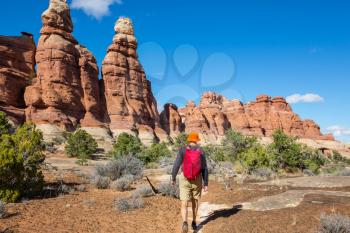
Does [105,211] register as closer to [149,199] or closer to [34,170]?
[149,199]

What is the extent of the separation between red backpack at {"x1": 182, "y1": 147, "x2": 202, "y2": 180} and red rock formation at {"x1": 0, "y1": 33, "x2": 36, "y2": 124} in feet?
153

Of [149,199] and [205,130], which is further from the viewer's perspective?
[205,130]

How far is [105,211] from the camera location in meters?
8.53

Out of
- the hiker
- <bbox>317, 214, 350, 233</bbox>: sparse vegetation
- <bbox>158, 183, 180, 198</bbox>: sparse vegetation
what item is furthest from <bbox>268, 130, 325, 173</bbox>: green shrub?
<bbox>317, 214, 350, 233</bbox>: sparse vegetation

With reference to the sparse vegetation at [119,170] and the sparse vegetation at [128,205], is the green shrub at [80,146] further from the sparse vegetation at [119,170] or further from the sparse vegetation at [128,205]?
the sparse vegetation at [128,205]

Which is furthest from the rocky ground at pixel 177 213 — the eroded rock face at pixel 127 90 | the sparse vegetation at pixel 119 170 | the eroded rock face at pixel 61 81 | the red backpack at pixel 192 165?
the eroded rock face at pixel 127 90

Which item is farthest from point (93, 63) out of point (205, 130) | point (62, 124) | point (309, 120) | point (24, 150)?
point (309, 120)

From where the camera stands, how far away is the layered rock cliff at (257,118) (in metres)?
100

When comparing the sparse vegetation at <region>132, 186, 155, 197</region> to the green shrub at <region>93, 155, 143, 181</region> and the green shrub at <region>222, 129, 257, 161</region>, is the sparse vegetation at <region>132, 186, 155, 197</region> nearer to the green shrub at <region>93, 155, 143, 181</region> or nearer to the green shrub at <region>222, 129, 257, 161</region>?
the green shrub at <region>93, 155, 143, 181</region>

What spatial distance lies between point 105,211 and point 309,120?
387 ft

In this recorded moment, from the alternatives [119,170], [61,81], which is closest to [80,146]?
[61,81]

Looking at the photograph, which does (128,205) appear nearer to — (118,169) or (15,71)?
(118,169)

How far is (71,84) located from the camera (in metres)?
53.8

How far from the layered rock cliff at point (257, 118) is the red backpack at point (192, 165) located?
9008cm
